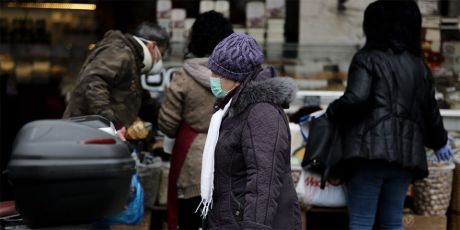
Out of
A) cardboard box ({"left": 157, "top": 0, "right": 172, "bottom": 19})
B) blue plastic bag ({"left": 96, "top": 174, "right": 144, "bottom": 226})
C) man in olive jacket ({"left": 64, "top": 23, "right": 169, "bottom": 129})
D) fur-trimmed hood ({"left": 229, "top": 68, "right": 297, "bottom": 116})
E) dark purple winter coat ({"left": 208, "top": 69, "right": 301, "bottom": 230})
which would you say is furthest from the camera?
cardboard box ({"left": 157, "top": 0, "right": 172, "bottom": 19})

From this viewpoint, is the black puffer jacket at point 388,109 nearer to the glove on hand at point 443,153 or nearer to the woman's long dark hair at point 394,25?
the woman's long dark hair at point 394,25

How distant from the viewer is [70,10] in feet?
25.5

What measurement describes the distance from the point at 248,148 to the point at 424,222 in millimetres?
2772

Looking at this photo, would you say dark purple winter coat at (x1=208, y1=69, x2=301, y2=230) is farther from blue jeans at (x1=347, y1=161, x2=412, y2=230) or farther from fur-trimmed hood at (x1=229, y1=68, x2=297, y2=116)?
blue jeans at (x1=347, y1=161, x2=412, y2=230)

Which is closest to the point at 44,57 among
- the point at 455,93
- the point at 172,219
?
the point at 172,219

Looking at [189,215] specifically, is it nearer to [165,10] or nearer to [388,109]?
[388,109]

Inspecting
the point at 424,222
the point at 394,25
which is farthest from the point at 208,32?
the point at 424,222

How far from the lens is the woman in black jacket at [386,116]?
15.9 ft

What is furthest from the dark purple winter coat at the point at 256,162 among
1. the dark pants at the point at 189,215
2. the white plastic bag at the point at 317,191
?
the white plastic bag at the point at 317,191

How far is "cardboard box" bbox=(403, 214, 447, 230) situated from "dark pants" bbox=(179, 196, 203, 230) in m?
1.53

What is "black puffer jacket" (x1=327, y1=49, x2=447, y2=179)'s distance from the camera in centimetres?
482

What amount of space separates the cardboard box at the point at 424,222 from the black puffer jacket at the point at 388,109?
0.78 meters

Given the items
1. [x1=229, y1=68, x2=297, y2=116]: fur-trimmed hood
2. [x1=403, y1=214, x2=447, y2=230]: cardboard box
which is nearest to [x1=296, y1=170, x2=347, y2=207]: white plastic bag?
[x1=403, y1=214, x2=447, y2=230]: cardboard box

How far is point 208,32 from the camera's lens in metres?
4.93
